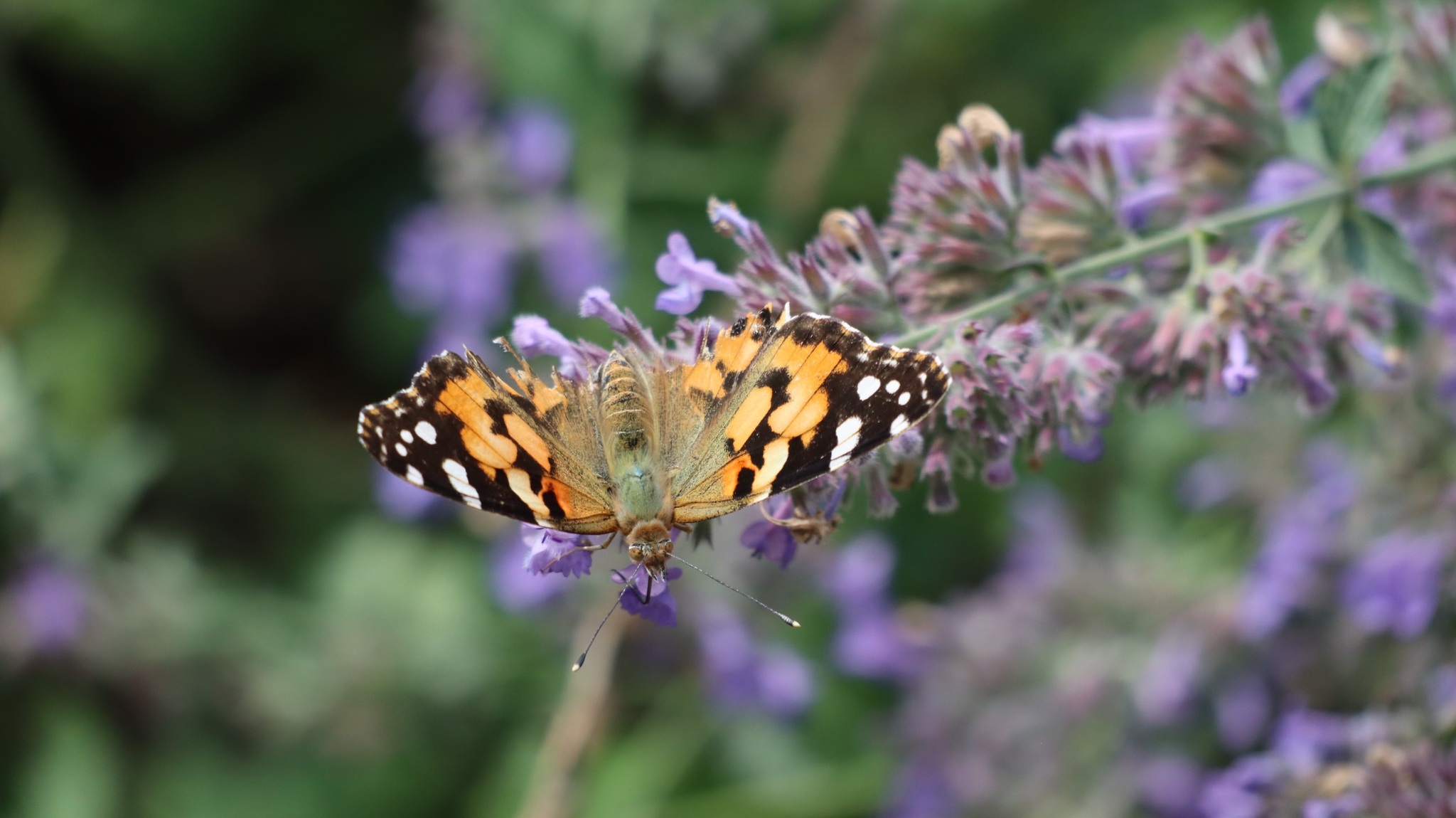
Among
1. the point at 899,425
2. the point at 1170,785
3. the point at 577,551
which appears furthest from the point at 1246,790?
the point at 577,551

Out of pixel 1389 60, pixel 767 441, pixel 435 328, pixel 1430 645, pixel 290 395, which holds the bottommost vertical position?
pixel 1430 645

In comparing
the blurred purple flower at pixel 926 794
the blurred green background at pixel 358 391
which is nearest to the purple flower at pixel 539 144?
the blurred green background at pixel 358 391

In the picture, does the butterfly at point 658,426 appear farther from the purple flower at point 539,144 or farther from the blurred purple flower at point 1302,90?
the purple flower at point 539,144

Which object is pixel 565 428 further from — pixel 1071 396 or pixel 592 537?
pixel 1071 396

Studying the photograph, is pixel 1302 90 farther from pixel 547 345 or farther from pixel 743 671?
pixel 743 671

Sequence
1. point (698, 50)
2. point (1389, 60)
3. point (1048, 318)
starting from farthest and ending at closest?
point (698, 50) < point (1389, 60) < point (1048, 318)

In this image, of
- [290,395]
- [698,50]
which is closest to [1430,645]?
[698,50]
